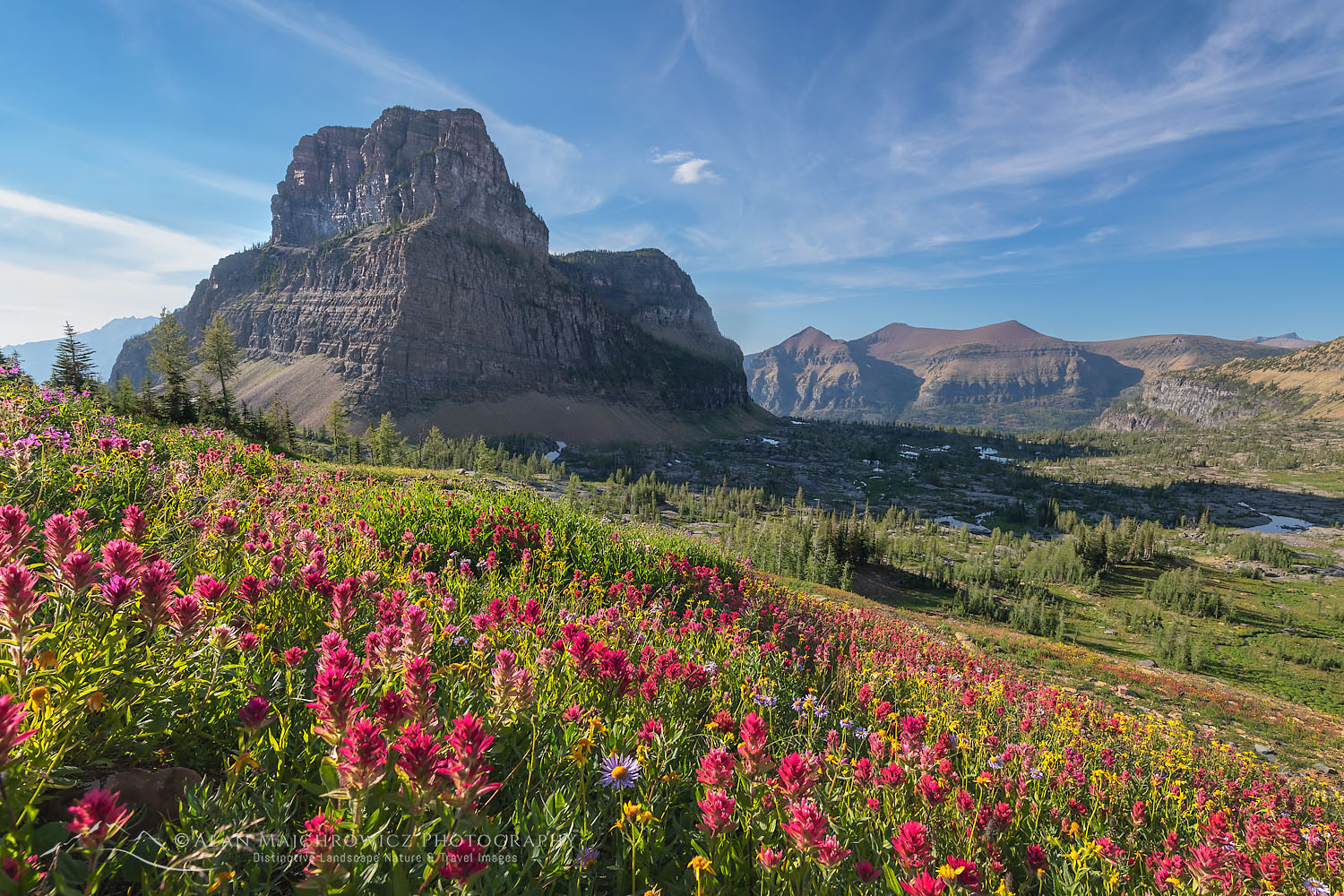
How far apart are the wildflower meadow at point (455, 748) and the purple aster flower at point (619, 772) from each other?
0.02 metres

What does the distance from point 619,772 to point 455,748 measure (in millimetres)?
956

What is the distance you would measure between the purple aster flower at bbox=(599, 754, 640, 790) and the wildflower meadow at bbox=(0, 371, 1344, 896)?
0.02m

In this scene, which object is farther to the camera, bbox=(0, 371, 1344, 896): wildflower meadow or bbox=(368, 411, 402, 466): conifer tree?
bbox=(368, 411, 402, 466): conifer tree

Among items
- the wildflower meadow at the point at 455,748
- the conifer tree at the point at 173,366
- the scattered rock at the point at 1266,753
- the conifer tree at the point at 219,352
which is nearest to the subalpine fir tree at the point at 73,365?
the conifer tree at the point at 173,366

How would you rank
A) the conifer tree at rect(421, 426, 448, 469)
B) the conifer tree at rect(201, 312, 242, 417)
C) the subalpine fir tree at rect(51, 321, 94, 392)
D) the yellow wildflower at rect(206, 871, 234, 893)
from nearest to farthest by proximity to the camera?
the yellow wildflower at rect(206, 871, 234, 893)
the subalpine fir tree at rect(51, 321, 94, 392)
the conifer tree at rect(201, 312, 242, 417)
the conifer tree at rect(421, 426, 448, 469)

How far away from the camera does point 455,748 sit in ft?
6.59

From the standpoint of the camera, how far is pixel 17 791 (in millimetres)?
1665

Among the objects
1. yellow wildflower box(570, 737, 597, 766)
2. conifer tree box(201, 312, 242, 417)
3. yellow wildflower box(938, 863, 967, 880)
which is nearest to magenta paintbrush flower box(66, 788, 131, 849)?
yellow wildflower box(570, 737, 597, 766)

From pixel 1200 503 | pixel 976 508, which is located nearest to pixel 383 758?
pixel 976 508

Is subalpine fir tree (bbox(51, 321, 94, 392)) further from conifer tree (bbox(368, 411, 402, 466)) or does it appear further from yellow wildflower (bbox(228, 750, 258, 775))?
yellow wildflower (bbox(228, 750, 258, 775))

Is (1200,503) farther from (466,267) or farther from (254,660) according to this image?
(466,267)

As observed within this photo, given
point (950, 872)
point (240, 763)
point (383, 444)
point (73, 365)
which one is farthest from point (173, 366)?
point (950, 872)

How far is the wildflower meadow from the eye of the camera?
1.93 metres

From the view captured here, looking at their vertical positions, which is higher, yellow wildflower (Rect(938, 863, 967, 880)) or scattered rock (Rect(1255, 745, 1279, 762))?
yellow wildflower (Rect(938, 863, 967, 880))
